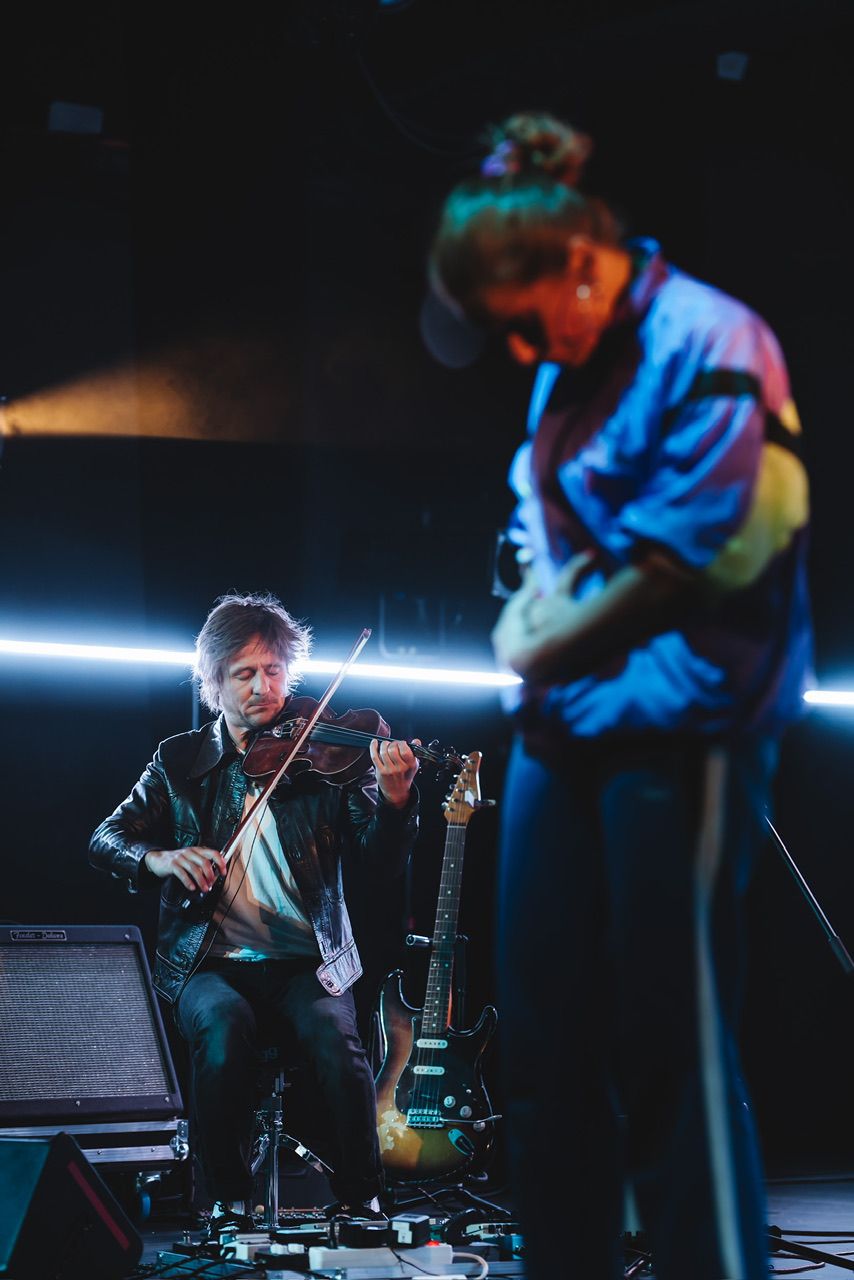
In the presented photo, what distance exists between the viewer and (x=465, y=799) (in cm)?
358

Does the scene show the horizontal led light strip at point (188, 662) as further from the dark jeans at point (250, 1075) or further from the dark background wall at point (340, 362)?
the dark jeans at point (250, 1075)

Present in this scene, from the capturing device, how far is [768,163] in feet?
14.1

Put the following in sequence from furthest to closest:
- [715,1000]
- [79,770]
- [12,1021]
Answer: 1. [79,770]
2. [12,1021]
3. [715,1000]

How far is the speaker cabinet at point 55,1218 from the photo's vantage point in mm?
1872

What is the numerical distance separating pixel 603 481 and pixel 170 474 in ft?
9.99

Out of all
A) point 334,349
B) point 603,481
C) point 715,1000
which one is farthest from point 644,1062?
point 334,349

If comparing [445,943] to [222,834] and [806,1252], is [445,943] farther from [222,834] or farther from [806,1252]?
[806,1252]

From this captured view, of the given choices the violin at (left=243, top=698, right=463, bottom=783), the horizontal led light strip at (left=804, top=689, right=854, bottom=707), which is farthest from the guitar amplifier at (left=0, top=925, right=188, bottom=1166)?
the horizontal led light strip at (left=804, top=689, right=854, bottom=707)

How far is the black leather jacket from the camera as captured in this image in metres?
3.10

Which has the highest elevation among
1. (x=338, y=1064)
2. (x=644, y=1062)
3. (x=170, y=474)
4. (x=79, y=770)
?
(x=170, y=474)

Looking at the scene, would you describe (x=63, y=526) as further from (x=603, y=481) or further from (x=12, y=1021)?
(x=603, y=481)

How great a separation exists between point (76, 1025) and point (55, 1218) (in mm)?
835

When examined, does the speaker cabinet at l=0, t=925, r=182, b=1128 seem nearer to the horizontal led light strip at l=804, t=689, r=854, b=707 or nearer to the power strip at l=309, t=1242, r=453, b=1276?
the power strip at l=309, t=1242, r=453, b=1276

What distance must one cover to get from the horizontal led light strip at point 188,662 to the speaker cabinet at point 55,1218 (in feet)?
6.09
